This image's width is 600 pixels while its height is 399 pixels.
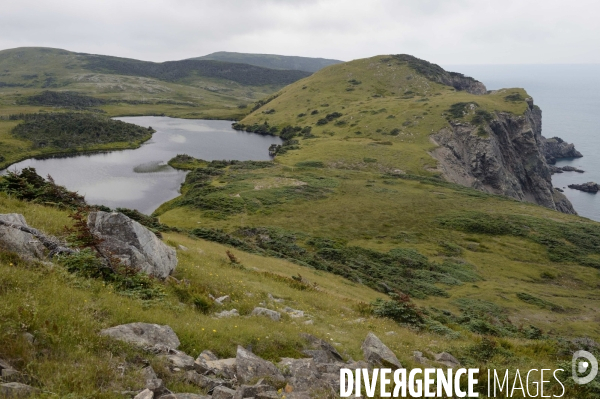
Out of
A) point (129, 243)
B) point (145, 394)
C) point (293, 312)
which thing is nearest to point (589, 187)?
point (293, 312)

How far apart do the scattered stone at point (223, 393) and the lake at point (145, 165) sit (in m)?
64.5

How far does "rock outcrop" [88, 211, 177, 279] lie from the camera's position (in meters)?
14.3

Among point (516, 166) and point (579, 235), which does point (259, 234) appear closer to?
point (579, 235)

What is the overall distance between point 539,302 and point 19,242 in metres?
46.1

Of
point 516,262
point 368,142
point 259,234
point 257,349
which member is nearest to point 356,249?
point 259,234

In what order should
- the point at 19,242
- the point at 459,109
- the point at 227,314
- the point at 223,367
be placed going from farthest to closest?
the point at 459,109, the point at 227,314, the point at 19,242, the point at 223,367

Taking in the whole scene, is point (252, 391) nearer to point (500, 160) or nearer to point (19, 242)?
point (19, 242)

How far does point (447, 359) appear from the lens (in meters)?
14.6

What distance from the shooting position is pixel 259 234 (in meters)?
52.0

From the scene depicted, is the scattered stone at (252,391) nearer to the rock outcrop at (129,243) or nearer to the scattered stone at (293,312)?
the rock outcrop at (129,243)

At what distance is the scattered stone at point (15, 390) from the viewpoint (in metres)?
5.56

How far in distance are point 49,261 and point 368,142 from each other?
11365 centimetres

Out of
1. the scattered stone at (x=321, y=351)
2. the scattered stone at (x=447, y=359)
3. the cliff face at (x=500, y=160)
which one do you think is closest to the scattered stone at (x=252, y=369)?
the scattered stone at (x=321, y=351)

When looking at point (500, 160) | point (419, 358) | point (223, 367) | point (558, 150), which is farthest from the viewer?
point (558, 150)
